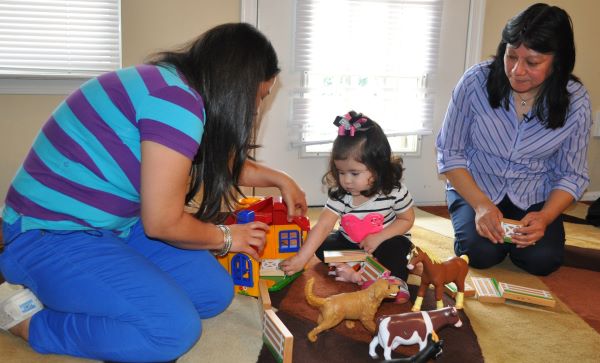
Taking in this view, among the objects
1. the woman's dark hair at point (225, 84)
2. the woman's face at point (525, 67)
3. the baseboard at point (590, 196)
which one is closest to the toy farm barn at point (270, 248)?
the woman's dark hair at point (225, 84)

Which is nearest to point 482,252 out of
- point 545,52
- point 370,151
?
point 370,151

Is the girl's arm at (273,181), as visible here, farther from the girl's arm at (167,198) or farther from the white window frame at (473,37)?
the white window frame at (473,37)

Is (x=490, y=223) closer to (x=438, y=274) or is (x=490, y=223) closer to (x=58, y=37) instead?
(x=438, y=274)

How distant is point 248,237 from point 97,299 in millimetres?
326

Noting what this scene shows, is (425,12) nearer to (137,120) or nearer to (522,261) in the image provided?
(522,261)

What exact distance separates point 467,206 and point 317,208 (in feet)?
2.44

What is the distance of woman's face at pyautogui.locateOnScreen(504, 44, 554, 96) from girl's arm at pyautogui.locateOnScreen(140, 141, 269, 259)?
0.97 m

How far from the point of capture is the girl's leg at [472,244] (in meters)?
1.67

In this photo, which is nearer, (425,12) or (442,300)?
(442,300)

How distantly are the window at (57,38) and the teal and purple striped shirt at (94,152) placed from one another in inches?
39.4

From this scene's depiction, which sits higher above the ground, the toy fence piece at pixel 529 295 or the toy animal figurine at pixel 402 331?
the toy animal figurine at pixel 402 331

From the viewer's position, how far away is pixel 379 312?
1364mm

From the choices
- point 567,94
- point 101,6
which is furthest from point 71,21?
point 567,94

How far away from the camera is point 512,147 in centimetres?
168
